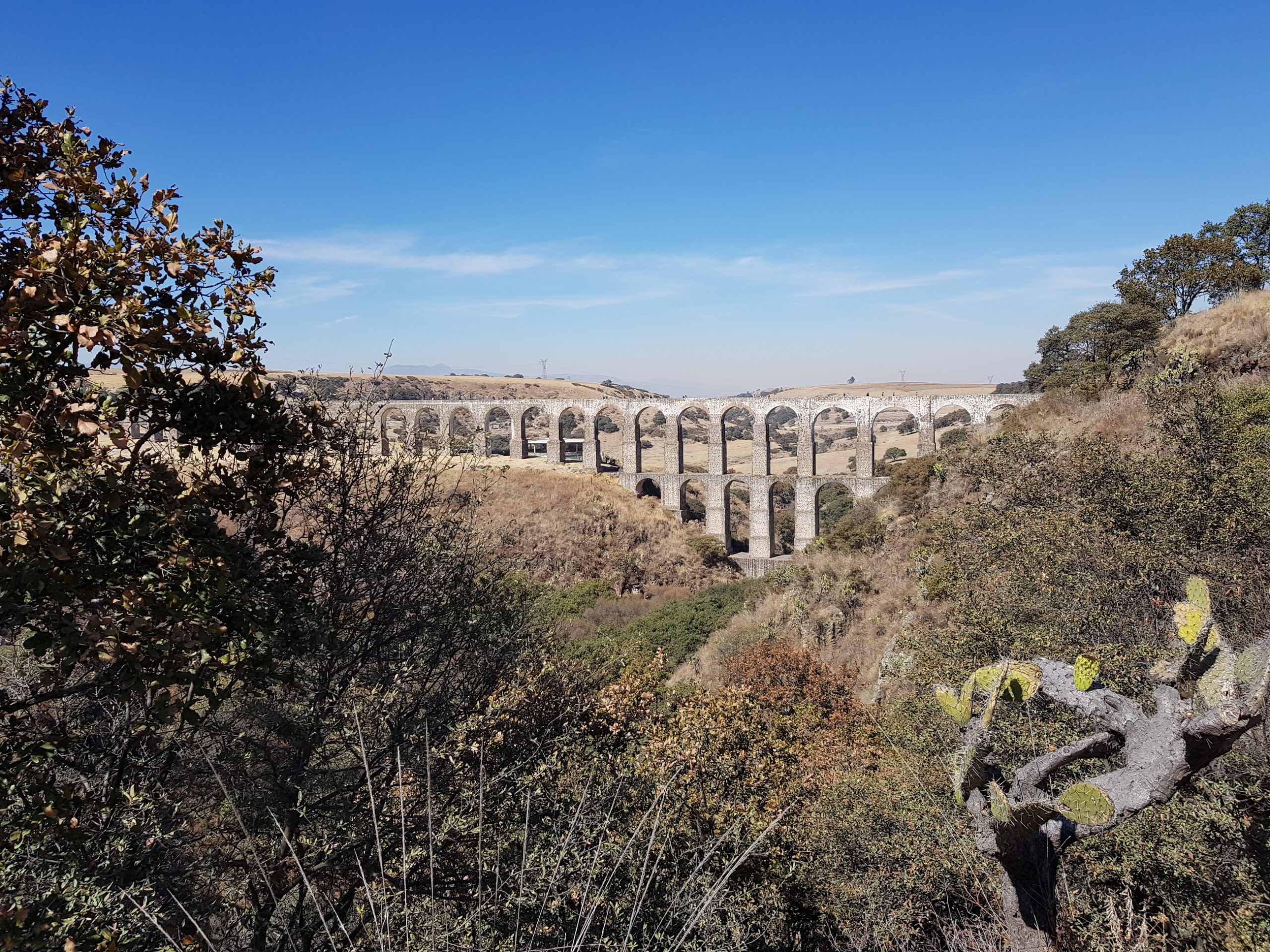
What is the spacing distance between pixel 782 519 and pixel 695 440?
35441 mm

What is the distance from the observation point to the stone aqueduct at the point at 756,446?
33.5 metres

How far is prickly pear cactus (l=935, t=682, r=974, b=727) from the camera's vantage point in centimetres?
405

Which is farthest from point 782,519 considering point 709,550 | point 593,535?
point 593,535

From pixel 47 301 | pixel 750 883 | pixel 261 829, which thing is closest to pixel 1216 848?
pixel 750 883

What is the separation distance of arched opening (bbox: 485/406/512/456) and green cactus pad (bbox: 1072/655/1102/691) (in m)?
34.8

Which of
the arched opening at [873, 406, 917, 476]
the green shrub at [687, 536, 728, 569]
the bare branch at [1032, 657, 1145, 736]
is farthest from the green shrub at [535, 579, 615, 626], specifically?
the bare branch at [1032, 657, 1145, 736]

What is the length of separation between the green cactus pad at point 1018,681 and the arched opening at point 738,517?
3198cm

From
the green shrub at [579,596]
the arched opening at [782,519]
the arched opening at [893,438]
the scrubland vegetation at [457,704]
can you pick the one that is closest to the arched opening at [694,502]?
the arched opening at [782,519]

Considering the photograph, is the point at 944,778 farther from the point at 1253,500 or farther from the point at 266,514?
the point at 266,514

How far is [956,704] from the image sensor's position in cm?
416

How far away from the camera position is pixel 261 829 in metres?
5.45

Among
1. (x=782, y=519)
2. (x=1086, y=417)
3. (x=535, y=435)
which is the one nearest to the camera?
(x=1086, y=417)

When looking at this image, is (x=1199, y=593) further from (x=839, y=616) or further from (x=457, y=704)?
(x=839, y=616)

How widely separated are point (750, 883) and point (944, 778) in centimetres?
210
